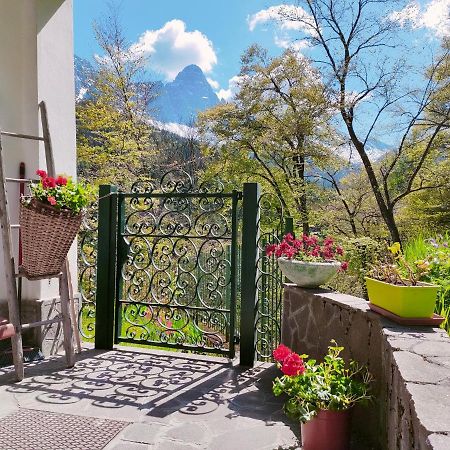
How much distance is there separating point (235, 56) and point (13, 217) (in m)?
10.9

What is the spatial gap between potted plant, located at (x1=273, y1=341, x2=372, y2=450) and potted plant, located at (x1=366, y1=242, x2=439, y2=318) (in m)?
0.36

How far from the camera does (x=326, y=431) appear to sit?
6.04ft

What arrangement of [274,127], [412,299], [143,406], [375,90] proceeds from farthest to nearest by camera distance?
[274,127], [375,90], [143,406], [412,299]

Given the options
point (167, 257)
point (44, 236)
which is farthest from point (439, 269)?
point (44, 236)

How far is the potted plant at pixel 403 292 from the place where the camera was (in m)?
1.93

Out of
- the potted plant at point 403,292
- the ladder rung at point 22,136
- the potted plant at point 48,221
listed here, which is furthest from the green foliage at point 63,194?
the potted plant at point 403,292

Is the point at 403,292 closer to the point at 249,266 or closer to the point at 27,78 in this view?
the point at 249,266

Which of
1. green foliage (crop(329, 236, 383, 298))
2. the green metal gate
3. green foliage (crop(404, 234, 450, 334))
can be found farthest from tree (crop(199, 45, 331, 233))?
the green metal gate

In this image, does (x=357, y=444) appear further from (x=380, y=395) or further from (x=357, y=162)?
(x=357, y=162)

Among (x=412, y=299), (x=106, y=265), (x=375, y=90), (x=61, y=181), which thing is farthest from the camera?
(x=375, y=90)

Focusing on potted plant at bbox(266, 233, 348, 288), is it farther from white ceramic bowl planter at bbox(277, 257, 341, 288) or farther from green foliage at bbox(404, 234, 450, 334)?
green foliage at bbox(404, 234, 450, 334)

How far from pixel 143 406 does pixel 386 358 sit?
133 cm

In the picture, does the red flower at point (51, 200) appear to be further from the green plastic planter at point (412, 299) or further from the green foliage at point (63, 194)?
the green plastic planter at point (412, 299)

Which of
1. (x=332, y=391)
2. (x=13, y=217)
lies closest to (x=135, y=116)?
(x=13, y=217)
